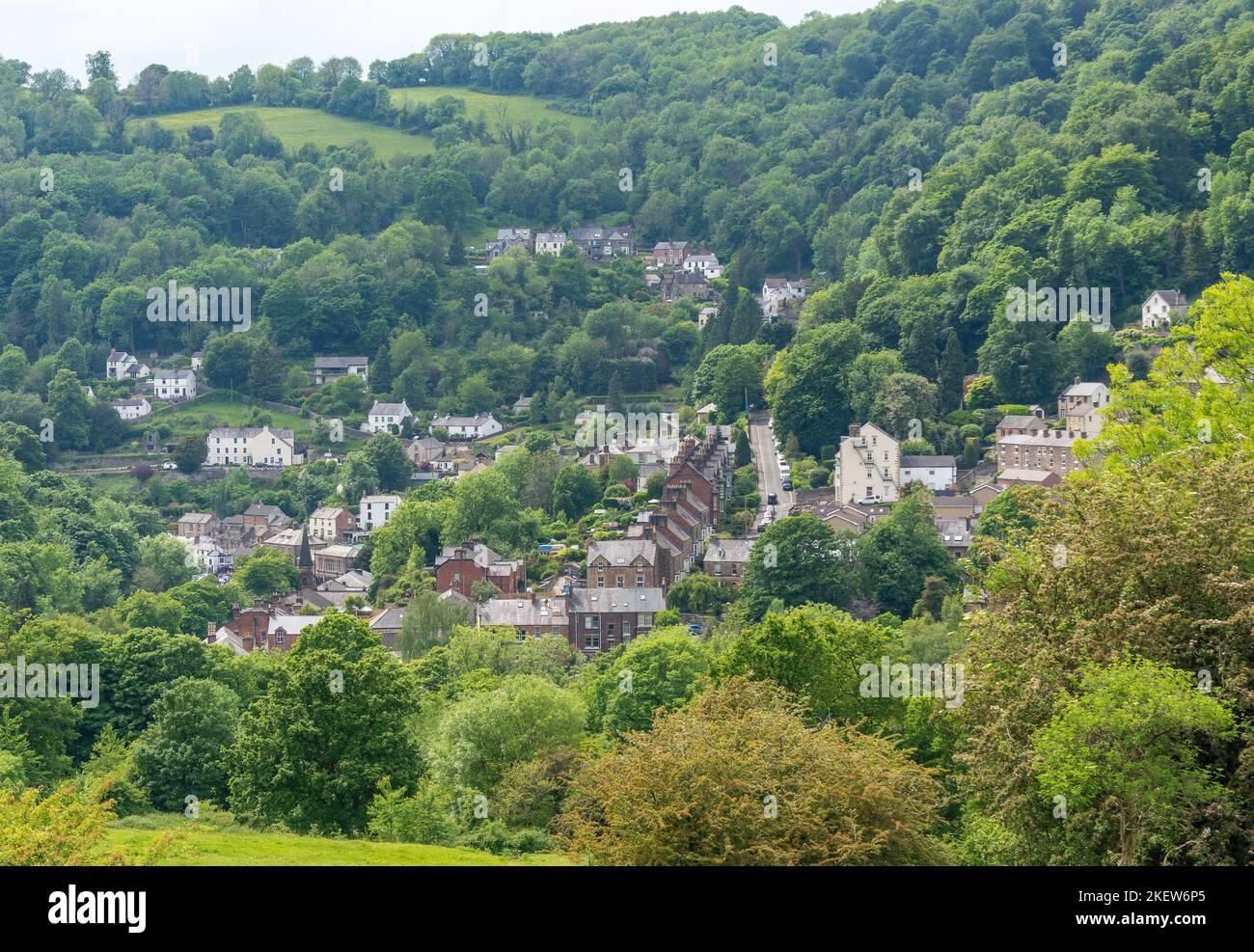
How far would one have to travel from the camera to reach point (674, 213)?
144 meters

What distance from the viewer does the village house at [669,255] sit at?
134m

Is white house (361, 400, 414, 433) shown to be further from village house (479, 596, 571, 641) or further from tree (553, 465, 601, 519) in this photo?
village house (479, 596, 571, 641)

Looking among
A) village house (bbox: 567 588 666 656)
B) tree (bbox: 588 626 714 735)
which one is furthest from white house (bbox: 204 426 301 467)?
tree (bbox: 588 626 714 735)

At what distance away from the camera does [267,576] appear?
3120 inches

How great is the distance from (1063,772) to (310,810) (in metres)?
17.8

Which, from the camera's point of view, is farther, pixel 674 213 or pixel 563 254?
pixel 674 213

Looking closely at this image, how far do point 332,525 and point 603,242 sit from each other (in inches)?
2188

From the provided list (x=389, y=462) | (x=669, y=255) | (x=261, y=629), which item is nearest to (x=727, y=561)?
(x=261, y=629)

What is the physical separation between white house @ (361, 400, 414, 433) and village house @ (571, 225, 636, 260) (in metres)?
32.8

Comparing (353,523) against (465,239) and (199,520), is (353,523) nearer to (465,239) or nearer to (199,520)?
(199,520)

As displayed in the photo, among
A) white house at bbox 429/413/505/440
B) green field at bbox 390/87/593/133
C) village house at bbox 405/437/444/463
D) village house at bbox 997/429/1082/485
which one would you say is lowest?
village house at bbox 405/437/444/463

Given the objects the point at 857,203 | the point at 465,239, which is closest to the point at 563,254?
the point at 465,239

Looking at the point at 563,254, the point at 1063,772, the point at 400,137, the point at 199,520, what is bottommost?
the point at 199,520

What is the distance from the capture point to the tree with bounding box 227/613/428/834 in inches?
1175
